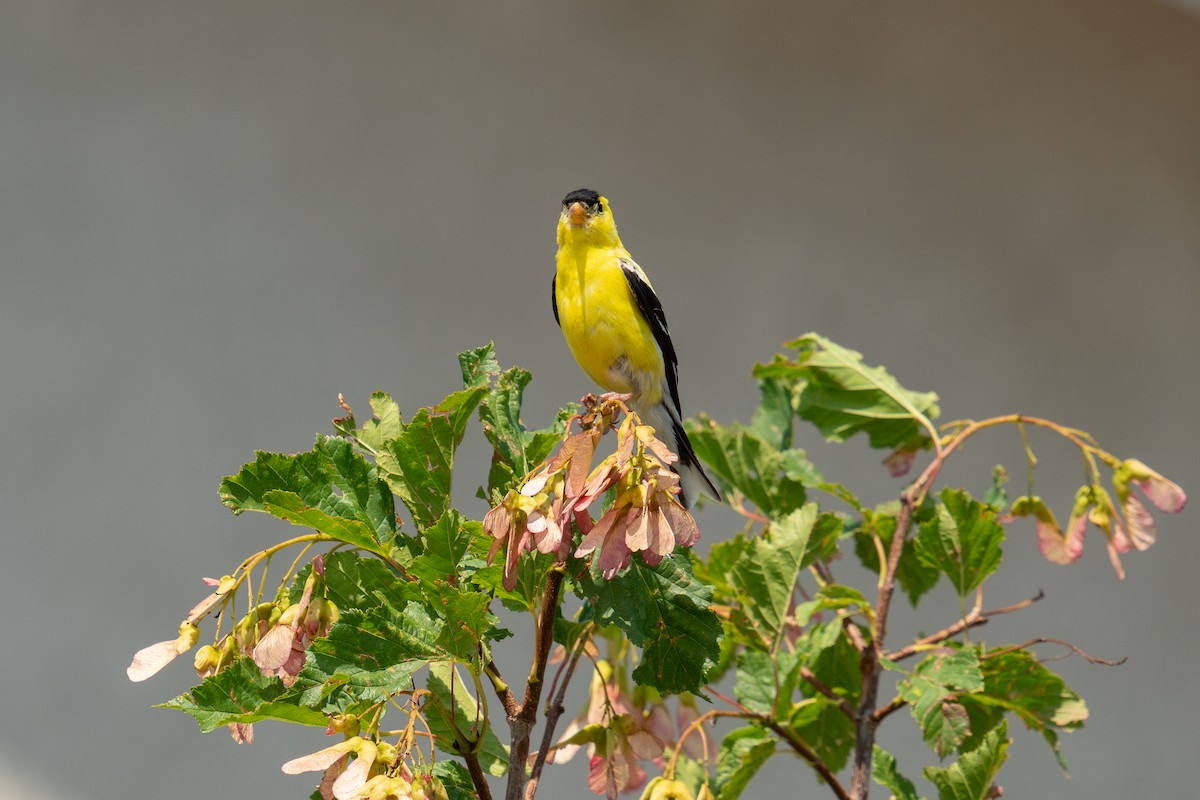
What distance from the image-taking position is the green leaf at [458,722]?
2.78 ft

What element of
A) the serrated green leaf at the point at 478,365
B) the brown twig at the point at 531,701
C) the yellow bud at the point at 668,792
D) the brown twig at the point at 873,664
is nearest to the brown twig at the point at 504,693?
the brown twig at the point at 531,701

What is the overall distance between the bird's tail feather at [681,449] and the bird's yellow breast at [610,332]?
20mm

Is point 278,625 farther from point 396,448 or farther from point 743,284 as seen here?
point 743,284

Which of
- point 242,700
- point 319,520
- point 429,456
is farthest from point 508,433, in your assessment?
point 242,700

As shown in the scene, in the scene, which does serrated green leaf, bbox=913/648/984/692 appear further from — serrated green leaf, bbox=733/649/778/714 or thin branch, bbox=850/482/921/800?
serrated green leaf, bbox=733/649/778/714

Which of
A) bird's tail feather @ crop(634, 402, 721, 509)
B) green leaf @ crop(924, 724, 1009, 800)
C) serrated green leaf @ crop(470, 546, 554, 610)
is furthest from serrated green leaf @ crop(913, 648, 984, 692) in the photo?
serrated green leaf @ crop(470, 546, 554, 610)

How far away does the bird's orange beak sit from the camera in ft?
5.03

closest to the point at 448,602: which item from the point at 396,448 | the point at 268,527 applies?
the point at 396,448

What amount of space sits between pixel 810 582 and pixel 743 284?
79cm

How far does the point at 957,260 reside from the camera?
3.34 metres

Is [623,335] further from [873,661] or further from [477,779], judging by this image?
[477,779]

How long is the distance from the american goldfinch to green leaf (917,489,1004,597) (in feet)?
0.87

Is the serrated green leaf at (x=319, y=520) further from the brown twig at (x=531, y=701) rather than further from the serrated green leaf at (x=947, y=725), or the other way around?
the serrated green leaf at (x=947, y=725)

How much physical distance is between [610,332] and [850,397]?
0.35 meters
